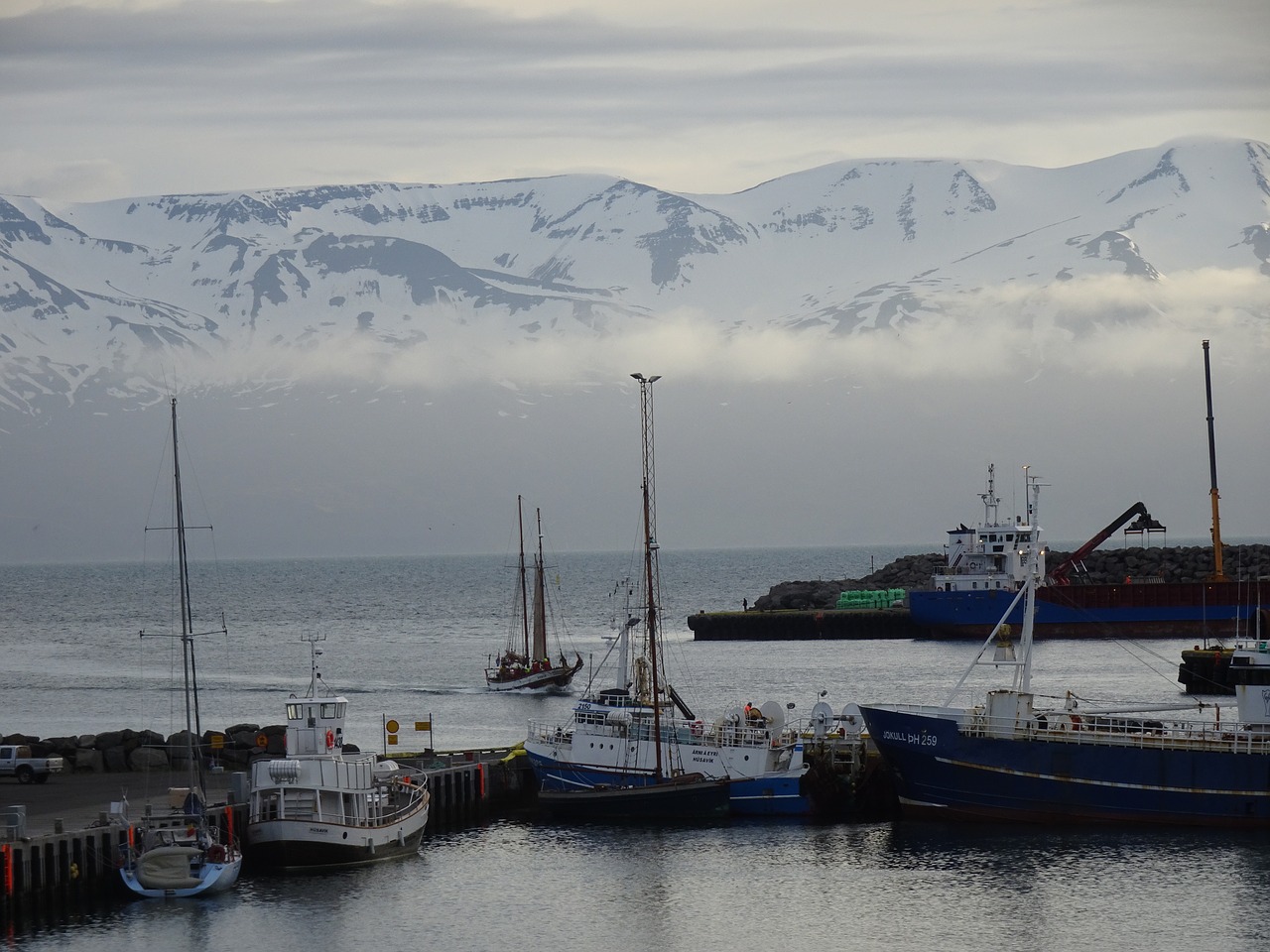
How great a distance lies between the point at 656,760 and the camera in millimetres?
49406

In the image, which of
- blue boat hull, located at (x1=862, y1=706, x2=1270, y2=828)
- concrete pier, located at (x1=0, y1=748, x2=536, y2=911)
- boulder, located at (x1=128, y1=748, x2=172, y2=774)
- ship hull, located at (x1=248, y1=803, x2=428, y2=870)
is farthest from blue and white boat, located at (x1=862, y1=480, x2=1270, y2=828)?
boulder, located at (x1=128, y1=748, x2=172, y2=774)

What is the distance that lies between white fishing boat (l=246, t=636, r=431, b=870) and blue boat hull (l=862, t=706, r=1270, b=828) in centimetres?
1399

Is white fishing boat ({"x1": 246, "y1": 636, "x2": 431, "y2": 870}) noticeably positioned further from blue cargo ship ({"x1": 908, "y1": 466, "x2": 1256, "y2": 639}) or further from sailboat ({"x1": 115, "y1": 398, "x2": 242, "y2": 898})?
blue cargo ship ({"x1": 908, "y1": 466, "x2": 1256, "y2": 639})

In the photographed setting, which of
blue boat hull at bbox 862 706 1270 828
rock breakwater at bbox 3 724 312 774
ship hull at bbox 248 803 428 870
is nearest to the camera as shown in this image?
ship hull at bbox 248 803 428 870

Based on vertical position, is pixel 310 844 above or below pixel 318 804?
below

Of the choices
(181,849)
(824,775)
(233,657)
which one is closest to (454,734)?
(824,775)

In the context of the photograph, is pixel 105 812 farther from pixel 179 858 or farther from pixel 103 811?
pixel 179 858

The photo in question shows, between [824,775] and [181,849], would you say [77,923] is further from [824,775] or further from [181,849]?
[824,775]

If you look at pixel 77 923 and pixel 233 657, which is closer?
pixel 77 923

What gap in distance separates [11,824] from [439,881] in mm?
9962

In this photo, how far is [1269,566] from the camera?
146000mm

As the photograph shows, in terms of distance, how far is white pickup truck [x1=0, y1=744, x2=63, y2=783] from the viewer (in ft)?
161

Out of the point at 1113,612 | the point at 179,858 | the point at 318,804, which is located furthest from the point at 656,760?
the point at 1113,612

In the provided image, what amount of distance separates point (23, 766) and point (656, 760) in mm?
17791
